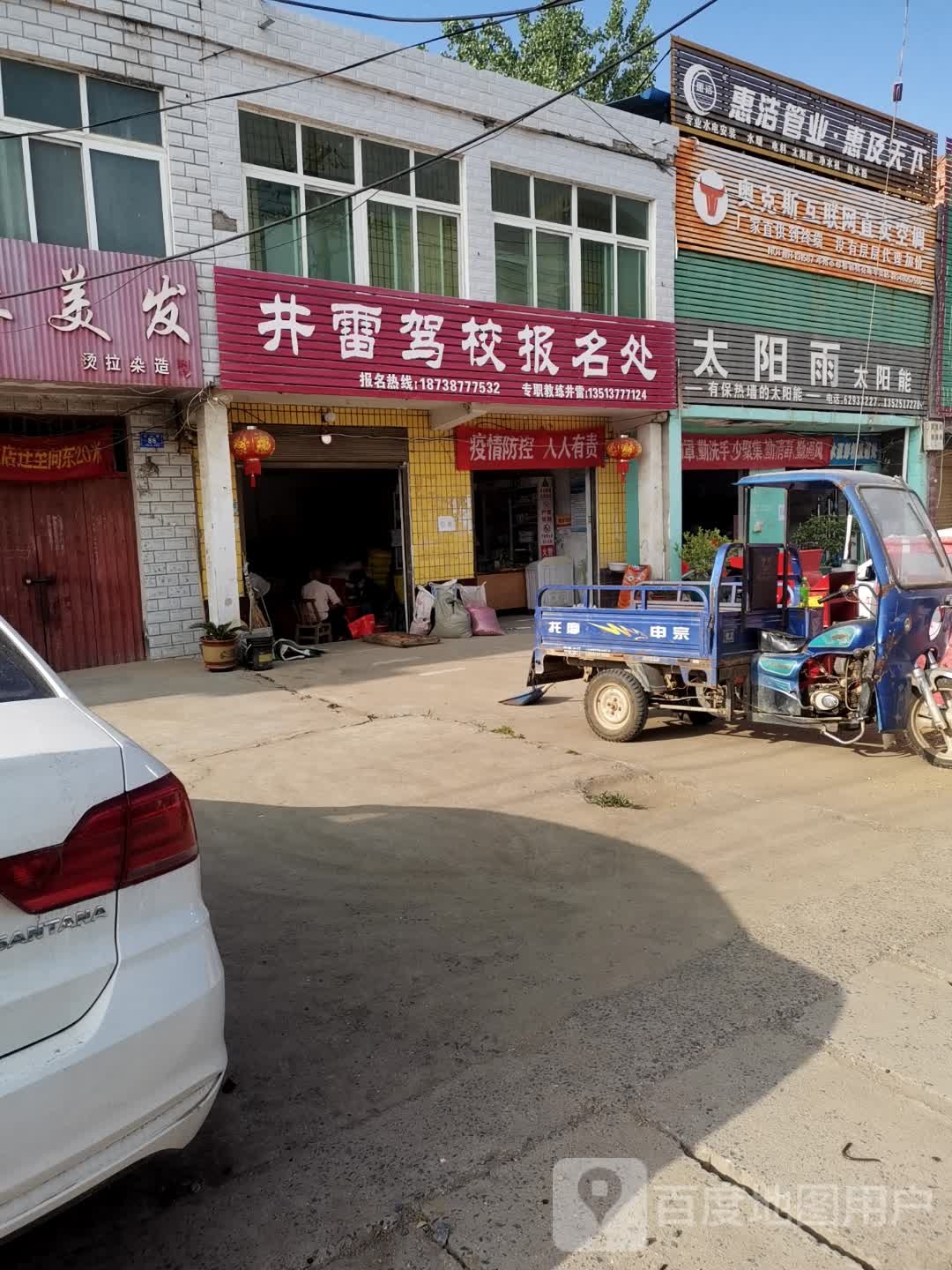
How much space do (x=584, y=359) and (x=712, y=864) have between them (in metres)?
11.0

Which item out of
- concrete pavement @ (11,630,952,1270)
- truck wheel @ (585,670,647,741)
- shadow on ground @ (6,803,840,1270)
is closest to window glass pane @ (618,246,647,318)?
truck wheel @ (585,670,647,741)

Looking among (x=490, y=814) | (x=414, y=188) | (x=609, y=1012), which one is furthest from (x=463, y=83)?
(x=609, y=1012)

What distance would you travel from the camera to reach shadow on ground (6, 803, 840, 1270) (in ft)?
7.61

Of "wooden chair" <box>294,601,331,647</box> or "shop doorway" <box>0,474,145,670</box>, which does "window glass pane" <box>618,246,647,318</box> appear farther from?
"shop doorway" <box>0,474,145,670</box>

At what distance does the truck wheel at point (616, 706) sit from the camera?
23.3 ft

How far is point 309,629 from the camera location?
547 inches

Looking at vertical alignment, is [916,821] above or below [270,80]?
below

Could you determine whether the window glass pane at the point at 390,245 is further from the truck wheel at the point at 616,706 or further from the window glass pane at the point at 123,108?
the truck wheel at the point at 616,706

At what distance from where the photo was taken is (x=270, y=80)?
37.0 ft

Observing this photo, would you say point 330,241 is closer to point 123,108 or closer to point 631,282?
point 123,108

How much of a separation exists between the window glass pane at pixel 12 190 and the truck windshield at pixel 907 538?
29.8ft

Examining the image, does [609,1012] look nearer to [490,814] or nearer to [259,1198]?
[259,1198]

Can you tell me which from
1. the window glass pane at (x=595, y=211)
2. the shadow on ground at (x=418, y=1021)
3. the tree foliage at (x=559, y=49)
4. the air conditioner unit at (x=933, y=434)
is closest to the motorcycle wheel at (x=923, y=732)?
the shadow on ground at (x=418, y=1021)

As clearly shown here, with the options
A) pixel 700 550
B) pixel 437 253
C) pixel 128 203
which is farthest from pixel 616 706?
pixel 700 550
